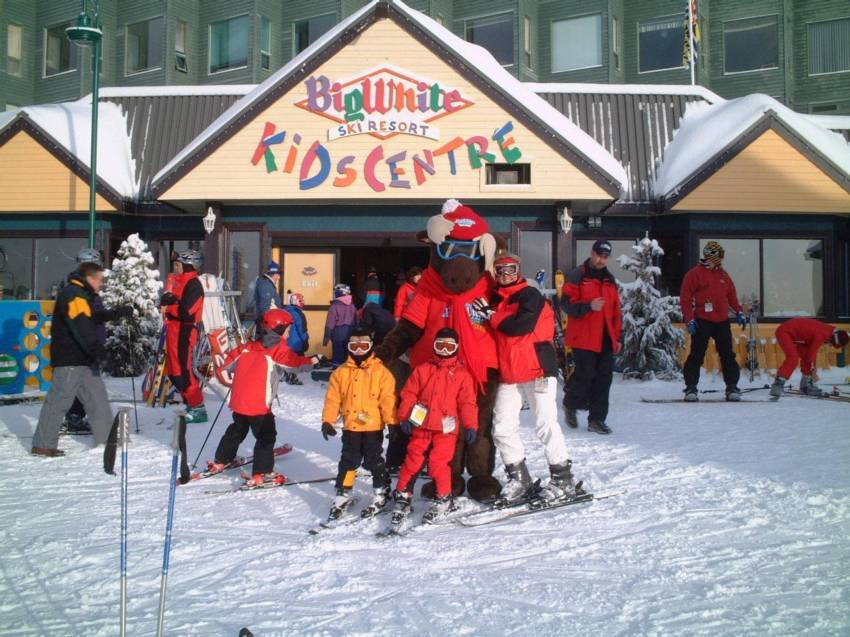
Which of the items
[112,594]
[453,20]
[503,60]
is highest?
[453,20]

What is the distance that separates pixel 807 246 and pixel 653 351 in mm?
4906

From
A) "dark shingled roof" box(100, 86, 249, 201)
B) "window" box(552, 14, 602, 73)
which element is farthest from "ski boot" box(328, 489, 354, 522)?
"window" box(552, 14, 602, 73)

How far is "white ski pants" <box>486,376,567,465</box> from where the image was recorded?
4.95 meters

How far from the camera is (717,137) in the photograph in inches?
576

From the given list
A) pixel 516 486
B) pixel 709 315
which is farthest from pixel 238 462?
pixel 709 315

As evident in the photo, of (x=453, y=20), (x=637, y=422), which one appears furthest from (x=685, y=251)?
(x=453, y=20)

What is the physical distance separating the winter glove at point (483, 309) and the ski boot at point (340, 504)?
1479 millimetres

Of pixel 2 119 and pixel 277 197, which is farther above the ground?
pixel 2 119

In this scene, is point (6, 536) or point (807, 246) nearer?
point (6, 536)

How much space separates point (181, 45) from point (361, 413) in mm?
26500

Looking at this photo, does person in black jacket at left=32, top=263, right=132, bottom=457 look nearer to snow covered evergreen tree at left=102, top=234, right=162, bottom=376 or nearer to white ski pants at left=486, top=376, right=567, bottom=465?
white ski pants at left=486, top=376, right=567, bottom=465

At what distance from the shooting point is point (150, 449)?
6.97m

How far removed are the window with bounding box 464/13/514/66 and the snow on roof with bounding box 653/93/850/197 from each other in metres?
11.5

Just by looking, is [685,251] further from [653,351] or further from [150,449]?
[150,449]
